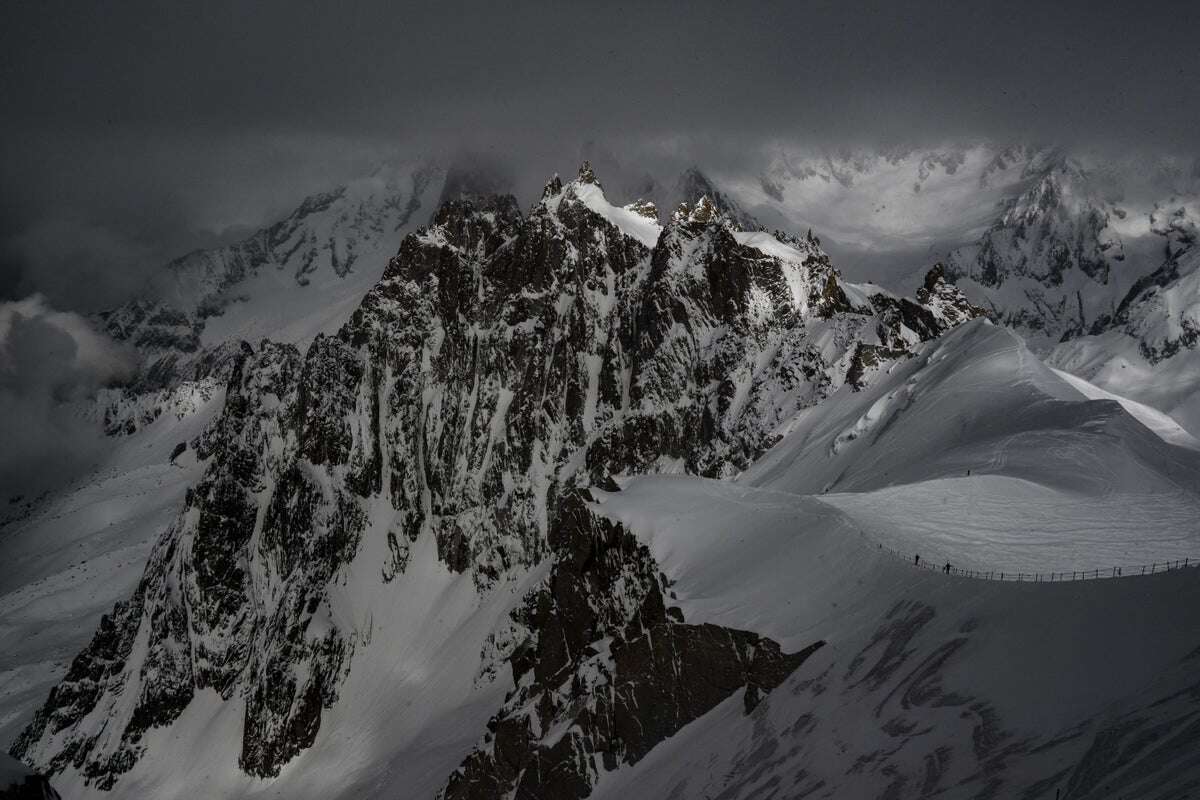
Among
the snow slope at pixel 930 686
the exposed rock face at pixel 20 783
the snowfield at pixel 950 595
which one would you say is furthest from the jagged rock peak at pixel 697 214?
the exposed rock face at pixel 20 783

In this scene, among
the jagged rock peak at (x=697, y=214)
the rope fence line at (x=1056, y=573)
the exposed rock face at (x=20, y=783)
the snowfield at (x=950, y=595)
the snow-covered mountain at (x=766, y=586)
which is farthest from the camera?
the jagged rock peak at (x=697, y=214)

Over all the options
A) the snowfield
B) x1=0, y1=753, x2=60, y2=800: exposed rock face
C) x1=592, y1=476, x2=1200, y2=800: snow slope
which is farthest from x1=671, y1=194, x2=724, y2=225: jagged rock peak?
x1=0, y1=753, x2=60, y2=800: exposed rock face

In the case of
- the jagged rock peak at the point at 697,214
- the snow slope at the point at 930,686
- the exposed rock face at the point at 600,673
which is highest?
the jagged rock peak at the point at 697,214

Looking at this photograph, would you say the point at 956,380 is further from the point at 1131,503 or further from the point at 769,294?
the point at 769,294

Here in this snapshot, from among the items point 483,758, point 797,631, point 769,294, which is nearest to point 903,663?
point 797,631

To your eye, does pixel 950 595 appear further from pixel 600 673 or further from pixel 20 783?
pixel 20 783

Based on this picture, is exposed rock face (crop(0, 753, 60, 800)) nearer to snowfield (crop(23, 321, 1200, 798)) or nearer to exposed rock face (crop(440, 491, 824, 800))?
snowfield (crop(23, 321, 1200, 798))

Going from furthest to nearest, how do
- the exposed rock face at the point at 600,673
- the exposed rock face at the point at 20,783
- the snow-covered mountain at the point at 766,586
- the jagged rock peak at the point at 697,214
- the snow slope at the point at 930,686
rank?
the jagged rock peak at the point at 697,214
the exposed rock face at the point at 600,673
the snow-covered mountain at the point at 766,586
the snow slope at the point at 930,686
the exposed rock face at the point at 20,783

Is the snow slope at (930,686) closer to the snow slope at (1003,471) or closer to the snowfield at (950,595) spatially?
the snowfield at (950,595)
